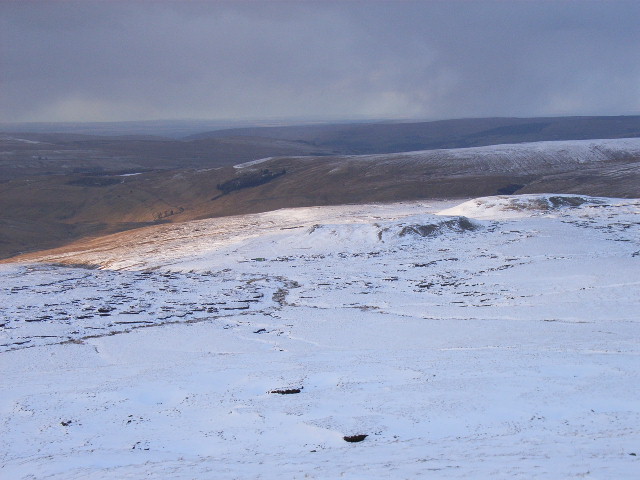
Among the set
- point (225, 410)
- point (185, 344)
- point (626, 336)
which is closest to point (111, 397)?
point (225, 410)

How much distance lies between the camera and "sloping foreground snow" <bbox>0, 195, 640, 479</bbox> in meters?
9.94

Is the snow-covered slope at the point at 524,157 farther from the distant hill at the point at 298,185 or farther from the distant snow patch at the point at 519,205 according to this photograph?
the distant snow patch at the point at 519,205

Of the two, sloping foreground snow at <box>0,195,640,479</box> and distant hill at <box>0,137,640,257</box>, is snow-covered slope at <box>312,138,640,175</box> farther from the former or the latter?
sloping foreground snow at <box>0,195,640,479</box>

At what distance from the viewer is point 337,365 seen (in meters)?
15.2

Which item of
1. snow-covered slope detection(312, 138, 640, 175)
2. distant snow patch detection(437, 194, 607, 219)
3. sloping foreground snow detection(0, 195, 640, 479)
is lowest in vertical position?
sloping foreground snow detection(0, 195, 640, 479)

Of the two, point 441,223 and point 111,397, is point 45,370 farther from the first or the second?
point 441,223

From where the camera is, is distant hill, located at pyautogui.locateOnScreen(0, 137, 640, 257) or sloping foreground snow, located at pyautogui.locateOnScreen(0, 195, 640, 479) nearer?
sloping foreground snow, located at pyautogui.locateOnScreen(0, 195, 640, 479)

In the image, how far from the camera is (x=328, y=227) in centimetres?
4091

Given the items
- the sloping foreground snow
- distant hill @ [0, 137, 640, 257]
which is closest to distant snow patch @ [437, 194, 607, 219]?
the sloping foreground snow

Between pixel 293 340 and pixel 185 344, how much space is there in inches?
135

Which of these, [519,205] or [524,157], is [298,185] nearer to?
[524,157]

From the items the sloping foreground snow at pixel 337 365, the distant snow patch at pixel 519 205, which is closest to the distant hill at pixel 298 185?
the distant snow patch at pixel 519 205

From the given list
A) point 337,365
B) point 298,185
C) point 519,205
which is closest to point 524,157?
point 298,185

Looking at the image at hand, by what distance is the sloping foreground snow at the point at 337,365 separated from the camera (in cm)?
994
